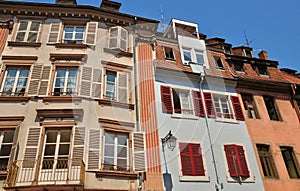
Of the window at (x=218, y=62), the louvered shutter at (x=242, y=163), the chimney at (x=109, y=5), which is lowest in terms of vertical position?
the louvered shutter at (x=242, y=163)

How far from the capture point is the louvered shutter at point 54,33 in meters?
13.6

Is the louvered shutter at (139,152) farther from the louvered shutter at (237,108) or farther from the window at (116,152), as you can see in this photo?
the louvered shutter at (237,108)

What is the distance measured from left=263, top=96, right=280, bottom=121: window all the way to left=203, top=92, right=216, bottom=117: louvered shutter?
13.2 ft

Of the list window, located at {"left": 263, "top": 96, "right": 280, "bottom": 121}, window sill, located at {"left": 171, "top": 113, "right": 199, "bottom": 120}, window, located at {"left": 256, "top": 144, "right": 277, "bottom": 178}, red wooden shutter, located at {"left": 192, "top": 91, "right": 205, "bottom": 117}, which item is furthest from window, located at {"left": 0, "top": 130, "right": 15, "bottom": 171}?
window, located at {"left": 263, "top": 96, "right": 280, "bottom": 121}

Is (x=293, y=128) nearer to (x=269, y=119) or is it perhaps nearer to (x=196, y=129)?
(x=269, y=119)

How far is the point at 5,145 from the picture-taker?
10492mm

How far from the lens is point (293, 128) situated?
1471cm

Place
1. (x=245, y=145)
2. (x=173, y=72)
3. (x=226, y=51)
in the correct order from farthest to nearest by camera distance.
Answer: (x=226, y=51) < (x=173, y=72) < (x=245, y=145)

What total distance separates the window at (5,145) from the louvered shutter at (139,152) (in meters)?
5.09

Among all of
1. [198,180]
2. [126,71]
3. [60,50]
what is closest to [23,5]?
[60,50]

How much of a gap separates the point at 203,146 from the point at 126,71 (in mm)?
5498

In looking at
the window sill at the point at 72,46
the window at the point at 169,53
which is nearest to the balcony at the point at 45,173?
the window sill at the point at 72,46

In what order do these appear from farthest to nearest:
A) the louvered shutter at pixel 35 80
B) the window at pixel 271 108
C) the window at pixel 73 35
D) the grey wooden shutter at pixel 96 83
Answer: the window at pixel 271 108 < the window at pixel 73 35 < the grey wooden shutter at pixel 96 83 < the louvered shutter at pixel 35 80

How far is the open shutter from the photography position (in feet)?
39.6
